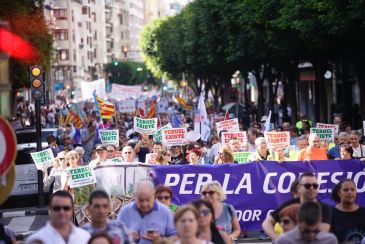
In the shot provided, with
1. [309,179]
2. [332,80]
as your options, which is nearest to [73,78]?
[332,80]

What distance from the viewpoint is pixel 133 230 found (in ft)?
35.1

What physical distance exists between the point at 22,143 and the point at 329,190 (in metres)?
10.0

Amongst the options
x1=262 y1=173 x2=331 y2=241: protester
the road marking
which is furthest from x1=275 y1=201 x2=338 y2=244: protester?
the road marking

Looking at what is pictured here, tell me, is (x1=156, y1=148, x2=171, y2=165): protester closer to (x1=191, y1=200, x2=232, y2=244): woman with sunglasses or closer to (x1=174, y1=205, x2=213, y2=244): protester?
(x1=191, y1=200, x2=232, y2=244): woman with sunglasses

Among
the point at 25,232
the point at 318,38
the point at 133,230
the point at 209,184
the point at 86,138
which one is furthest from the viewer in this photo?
the point at 318,38

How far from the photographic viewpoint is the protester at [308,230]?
31.2ft

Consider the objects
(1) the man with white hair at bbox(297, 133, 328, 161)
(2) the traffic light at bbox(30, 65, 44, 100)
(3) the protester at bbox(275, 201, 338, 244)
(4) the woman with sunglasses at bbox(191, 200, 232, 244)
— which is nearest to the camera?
(3) the protester at bbox(275, 201, 338, 244)

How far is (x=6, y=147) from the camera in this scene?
8.99 metres

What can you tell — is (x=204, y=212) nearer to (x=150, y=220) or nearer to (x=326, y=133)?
(x=150, y=220)

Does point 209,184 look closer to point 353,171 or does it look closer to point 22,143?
point 353,171

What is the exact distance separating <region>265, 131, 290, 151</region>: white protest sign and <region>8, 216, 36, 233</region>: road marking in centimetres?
420

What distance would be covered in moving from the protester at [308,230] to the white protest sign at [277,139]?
1035cm

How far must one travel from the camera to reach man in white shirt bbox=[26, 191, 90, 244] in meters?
9.59

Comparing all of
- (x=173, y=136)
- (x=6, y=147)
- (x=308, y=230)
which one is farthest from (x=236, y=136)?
(x=6, y=147)
